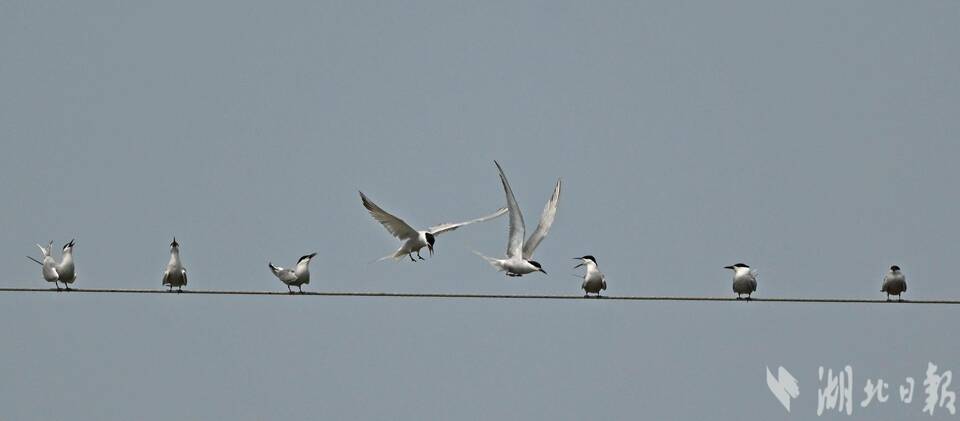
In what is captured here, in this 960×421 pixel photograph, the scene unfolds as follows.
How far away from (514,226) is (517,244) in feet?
0.99

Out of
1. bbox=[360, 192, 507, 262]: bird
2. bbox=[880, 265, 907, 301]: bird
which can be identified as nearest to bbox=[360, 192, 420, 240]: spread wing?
bbox=[360, 192, 507, 262]: bird

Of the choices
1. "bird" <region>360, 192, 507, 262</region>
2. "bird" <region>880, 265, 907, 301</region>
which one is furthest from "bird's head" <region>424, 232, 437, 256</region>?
"bird" <region>880, 265, 907, 301</region>

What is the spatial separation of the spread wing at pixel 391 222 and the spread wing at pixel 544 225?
186 centimetres

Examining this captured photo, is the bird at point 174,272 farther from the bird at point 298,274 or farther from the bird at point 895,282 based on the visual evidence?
the bird at point 895,282

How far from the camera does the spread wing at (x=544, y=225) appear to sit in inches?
1178

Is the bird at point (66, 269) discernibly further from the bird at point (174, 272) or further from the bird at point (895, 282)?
the bird at point (895, 282)

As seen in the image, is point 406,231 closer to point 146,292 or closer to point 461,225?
point 461,225

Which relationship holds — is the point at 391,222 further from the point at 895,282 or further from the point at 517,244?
the point at 895,282

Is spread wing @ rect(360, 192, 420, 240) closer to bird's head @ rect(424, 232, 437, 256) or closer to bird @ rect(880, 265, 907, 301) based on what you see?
bird's head @ rect(424, 232, 437, 256)

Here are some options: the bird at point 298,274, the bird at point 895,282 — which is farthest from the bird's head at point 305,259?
the bird at point 895,282

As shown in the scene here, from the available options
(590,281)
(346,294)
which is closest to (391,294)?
(346,294)

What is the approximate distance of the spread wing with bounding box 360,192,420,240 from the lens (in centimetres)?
2850

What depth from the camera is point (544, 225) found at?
30.4m

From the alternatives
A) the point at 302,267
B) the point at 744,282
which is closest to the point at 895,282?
the point at 744,282
